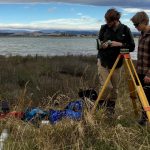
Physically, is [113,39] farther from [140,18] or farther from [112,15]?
[140,18]

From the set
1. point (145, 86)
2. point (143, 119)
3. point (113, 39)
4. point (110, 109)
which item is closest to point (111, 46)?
point (113, 39)

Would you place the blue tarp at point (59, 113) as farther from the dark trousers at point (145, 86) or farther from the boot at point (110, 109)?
the dark trousers at point (145, 86)

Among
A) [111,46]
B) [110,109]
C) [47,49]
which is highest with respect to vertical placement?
[111,46]

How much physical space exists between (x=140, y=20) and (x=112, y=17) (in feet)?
2.29

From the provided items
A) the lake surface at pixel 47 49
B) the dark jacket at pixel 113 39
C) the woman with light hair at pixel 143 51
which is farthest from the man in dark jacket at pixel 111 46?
the lake surface at pixel 47 49

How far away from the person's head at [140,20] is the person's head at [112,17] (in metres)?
0.59

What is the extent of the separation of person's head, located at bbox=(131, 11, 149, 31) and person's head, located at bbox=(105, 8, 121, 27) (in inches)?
23.2

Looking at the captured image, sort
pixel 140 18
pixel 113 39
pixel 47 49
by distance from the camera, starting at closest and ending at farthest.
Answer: pixel 140 18 → pixel 113 39 → pixel 47 49

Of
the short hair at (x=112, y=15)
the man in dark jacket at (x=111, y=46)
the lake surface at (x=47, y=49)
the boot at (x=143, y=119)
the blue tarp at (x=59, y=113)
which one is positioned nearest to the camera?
the boot at (x=143, y=119)

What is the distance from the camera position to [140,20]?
6445 mm

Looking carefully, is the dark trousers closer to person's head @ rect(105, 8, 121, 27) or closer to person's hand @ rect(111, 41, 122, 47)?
person's hand @ rect(111, 41, 122, 47)

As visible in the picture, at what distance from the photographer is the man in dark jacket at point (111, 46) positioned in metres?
7.14

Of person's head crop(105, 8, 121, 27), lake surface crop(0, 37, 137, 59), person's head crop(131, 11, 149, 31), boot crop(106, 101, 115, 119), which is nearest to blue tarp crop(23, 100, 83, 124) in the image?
boot crop(106, 101, 115, 119)

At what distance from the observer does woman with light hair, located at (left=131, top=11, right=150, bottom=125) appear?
6.46m
